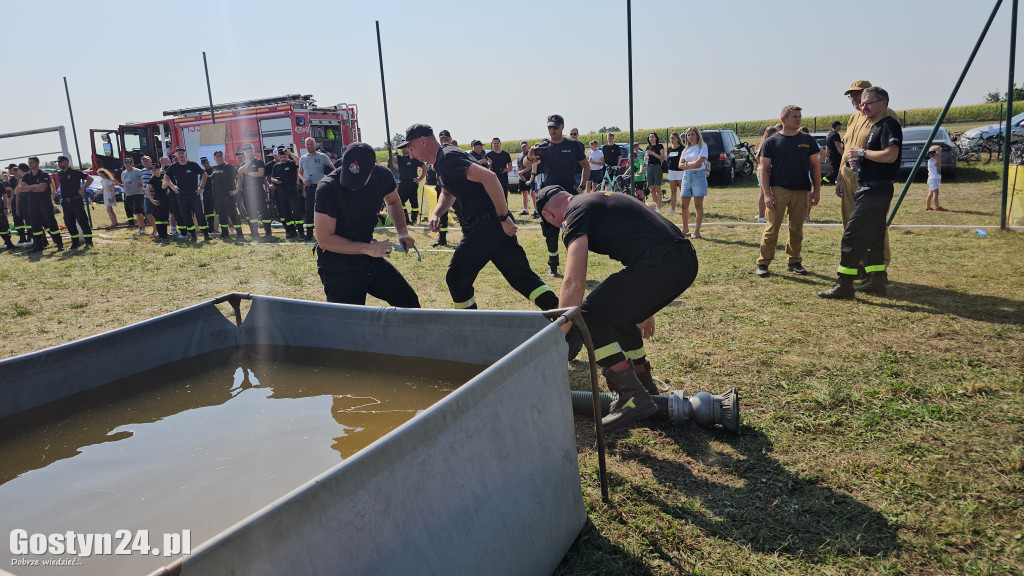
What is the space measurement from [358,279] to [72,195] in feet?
38.4

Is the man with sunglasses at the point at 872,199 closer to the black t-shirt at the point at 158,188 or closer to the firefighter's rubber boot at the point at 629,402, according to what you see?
the firefighter's rubber boot at the point at 629,402

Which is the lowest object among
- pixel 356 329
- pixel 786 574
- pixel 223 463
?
pixel 786 574

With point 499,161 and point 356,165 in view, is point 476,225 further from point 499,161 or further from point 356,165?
point 499,161

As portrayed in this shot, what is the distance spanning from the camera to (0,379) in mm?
2969

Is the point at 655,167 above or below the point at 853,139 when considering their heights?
below

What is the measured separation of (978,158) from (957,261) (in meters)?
15.8

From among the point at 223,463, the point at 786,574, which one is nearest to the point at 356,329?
the point at 223,463

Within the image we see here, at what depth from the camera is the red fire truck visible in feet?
57.6

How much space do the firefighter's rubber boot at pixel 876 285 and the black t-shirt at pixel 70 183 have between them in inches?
557

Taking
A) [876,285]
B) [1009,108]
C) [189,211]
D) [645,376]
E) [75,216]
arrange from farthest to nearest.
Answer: [189,211] → [75,216] → [1009,108] → [876,285] → [645,376]

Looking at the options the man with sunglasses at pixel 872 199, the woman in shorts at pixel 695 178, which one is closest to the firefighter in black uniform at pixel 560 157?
the woman in shorts at pixel 695 178

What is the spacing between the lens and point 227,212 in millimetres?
14094

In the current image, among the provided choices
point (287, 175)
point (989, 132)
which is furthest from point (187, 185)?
point (989, 132)

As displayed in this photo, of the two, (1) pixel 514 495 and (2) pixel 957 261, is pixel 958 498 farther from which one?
(2) pixel 957 261
